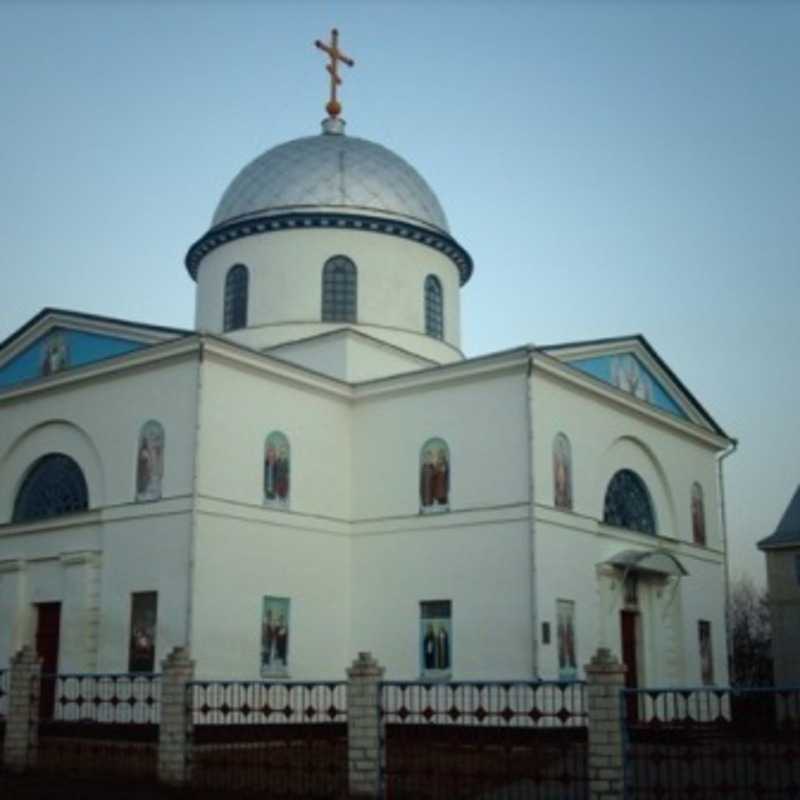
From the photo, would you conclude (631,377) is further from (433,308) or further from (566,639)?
(566,639)

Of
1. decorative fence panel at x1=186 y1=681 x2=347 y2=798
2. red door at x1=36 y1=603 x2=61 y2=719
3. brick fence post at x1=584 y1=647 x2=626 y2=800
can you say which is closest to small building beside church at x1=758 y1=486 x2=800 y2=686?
decorative fence panel at x1=186 y1=681 x2=347 y2=798

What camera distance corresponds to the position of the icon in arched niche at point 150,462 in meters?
19.4

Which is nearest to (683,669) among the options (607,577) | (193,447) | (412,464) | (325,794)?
(607,577)

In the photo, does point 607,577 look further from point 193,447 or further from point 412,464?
point 193,447

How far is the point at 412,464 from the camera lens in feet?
69.5

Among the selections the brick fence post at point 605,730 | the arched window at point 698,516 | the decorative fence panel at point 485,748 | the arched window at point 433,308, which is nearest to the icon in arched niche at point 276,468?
the decorative fence panel at point 485,748

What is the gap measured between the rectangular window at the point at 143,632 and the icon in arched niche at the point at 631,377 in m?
10.0

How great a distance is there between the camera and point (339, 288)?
24.6m

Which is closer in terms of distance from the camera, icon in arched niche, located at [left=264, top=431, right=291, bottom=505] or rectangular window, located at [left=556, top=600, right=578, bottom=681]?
rectangular window, located at [left=556, top=600, right=578, bottom=681]

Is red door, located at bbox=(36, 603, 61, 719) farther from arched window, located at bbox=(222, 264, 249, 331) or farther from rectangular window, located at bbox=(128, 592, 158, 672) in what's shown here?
arched window, located at bbox=(222, 264, 249, 331)

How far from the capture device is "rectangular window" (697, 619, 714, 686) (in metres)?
24.1

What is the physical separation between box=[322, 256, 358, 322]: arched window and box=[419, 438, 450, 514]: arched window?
475 cm

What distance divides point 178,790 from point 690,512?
49.6 feet

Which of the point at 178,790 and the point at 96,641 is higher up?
the point at 96,641
